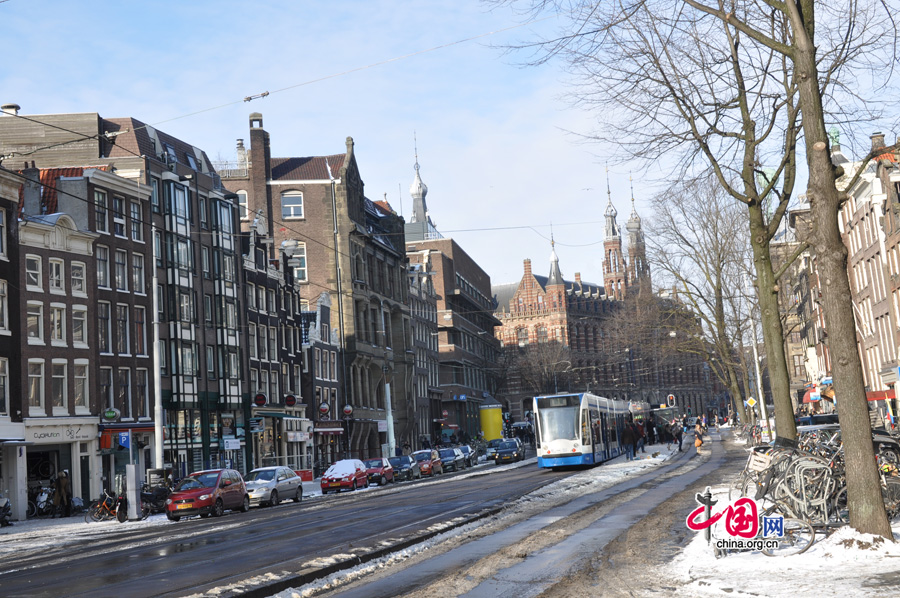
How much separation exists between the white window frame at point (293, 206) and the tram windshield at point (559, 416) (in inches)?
1429

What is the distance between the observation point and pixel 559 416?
4350 cm

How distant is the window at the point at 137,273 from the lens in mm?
47112

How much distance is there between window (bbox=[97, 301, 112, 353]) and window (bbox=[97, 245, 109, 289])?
0.87m

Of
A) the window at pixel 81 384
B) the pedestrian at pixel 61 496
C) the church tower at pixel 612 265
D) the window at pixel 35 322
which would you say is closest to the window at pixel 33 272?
the window at pixel 35 322

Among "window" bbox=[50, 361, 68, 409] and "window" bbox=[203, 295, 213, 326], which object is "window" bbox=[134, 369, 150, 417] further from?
"window" bbox=[203, 295, 213, 326]

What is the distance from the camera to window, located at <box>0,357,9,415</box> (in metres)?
38.0

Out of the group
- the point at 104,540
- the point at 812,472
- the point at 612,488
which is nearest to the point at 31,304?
the point at 104,540

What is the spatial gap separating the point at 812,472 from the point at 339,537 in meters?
9.06

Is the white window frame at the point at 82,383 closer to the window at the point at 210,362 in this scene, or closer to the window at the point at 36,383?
the window at the point at 36,383

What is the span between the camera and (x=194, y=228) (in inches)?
2083

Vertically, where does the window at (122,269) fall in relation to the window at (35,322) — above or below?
above

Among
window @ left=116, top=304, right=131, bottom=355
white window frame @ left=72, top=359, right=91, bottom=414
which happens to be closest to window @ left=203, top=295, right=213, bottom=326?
window @ left=116, top=304, right=131, bottom=355

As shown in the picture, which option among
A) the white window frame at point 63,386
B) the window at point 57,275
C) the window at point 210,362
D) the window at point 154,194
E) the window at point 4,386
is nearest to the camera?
the window at point 4,386

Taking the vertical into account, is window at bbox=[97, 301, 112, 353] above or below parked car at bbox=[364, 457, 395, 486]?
above
